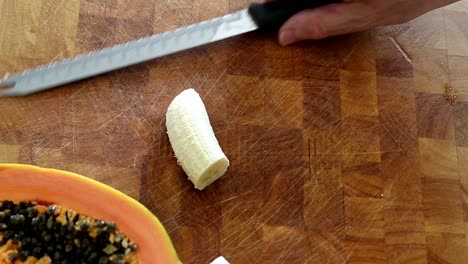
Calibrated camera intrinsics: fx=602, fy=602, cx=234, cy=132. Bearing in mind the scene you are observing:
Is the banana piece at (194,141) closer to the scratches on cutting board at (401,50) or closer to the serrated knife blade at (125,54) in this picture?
the serrated knife blade at (125,54)

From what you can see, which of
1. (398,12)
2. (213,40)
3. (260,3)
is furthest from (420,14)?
(213,40)

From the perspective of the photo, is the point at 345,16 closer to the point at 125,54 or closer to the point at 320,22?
the point at 320,22

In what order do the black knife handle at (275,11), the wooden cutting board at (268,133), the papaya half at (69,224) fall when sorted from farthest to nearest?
the black knife handle at (275,11) → the wooden cutting board at (268,133) → the papaya half at (69,224)

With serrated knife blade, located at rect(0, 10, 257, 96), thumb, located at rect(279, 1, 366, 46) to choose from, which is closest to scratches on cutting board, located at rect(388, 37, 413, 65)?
thumb, located at rect(279, 1, 366, 46)

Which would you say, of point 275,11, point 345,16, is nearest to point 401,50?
point 345,16

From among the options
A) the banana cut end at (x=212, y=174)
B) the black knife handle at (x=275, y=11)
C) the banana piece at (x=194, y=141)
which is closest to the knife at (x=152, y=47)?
the black knife handle at (x=275, y=11)

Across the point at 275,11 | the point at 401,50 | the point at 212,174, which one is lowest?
the point at 212,174

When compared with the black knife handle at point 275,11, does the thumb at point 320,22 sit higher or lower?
lower
